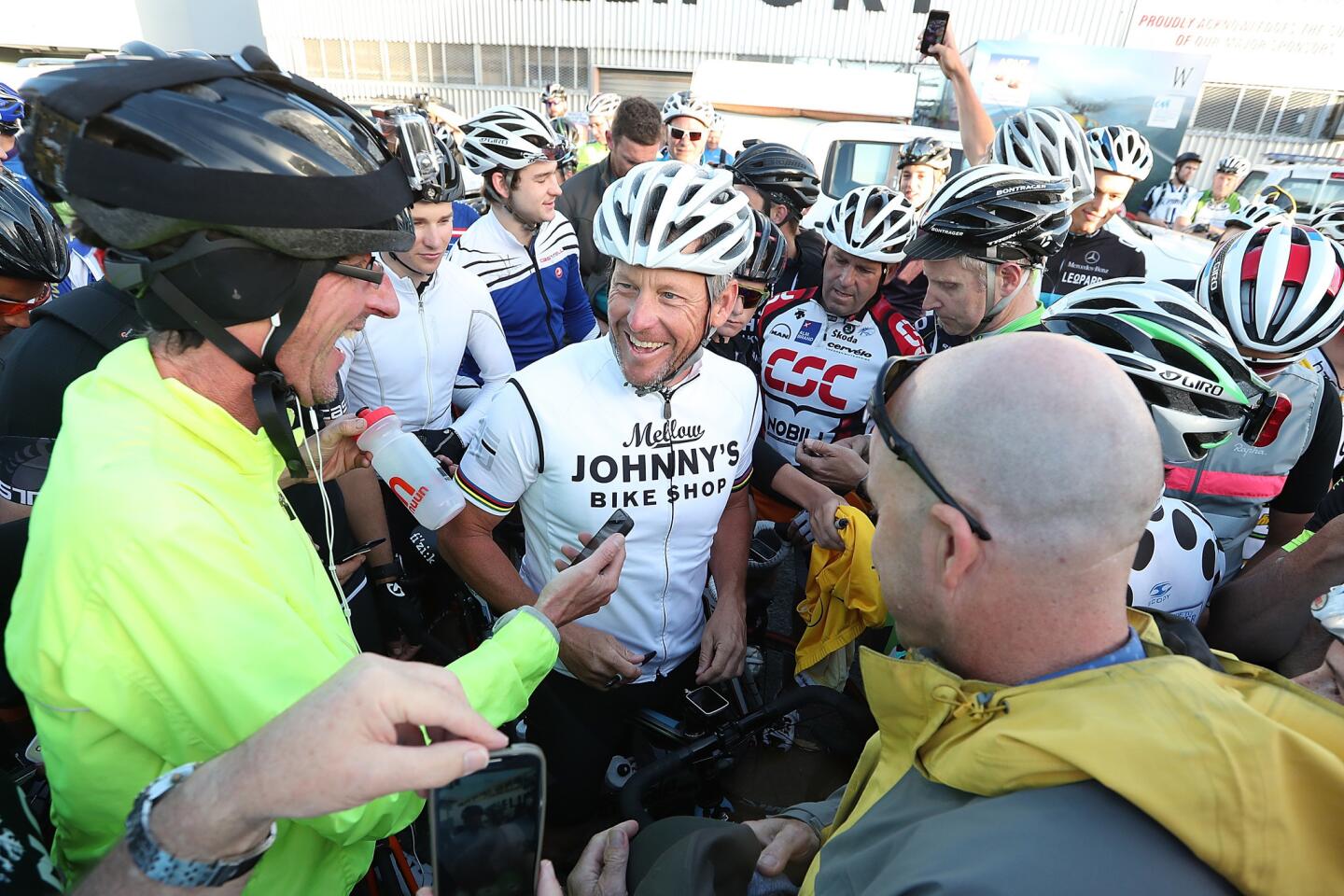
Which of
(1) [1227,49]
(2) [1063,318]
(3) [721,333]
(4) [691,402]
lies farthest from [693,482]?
(1) [1227,49]

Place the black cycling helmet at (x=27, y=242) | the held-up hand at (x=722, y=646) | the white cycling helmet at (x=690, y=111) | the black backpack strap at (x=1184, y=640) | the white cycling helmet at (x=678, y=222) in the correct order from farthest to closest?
the white cycling helmet at (x=690, y=111), the black cycling helmet at (x=27, y=242), the held-up hand at (x=722, y=646), the white cycling helmet at (x=678, y=222), the black backpack strap at (x=1184, y=640)

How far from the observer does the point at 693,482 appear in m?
2.66

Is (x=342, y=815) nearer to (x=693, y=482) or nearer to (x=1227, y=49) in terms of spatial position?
(x=693, y=482)

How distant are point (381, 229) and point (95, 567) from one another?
866mm

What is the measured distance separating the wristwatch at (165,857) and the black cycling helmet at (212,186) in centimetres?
67

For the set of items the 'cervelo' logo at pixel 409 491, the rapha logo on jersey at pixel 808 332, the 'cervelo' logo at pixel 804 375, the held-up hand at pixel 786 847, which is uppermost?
the 'cervelo' logo at pixel 409 491

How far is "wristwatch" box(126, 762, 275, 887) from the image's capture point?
1097mm

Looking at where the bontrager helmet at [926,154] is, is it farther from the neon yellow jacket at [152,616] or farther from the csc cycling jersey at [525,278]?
the neon yellow jacket at [152,616]

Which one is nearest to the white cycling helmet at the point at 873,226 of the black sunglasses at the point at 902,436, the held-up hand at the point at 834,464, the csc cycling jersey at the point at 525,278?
the held-up hand at the point at 834,464

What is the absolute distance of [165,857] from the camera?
109 centimetres

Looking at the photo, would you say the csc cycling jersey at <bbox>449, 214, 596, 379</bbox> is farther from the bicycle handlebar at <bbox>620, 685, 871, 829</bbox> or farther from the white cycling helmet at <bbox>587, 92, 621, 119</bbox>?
the white cycling helmet at <bbox>587, 92, 621, 119</bbox>

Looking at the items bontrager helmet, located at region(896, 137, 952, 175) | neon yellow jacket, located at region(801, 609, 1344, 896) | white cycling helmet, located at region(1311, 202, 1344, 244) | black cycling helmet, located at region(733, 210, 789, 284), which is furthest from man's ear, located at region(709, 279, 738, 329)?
white cycling helmet, located at region(1311, 202, 1344, 244)

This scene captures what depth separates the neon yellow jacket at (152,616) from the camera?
3.95 feet

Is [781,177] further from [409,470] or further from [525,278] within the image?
[409,470]
